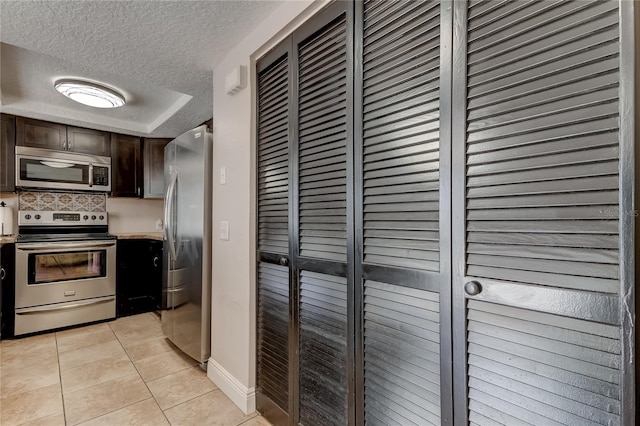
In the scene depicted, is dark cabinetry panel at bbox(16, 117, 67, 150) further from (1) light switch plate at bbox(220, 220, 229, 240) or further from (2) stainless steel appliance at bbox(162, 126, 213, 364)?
(1) light switch plate at bbox(220, 220, 229, 240)

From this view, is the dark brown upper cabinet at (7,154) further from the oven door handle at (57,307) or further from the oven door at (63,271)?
the oven door handle at (57,307)

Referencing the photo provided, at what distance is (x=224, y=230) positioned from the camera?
205cm

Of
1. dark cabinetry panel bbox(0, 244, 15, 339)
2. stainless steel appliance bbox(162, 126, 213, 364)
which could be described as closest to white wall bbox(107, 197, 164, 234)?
dark cabinetry panel bbox(0, 244, 15, 339)

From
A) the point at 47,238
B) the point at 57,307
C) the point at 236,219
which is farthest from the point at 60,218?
the point at 236,219

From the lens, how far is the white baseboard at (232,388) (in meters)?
1.81

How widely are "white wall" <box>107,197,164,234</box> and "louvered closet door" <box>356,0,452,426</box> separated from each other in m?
4.04

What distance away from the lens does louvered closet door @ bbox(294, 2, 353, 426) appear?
1.27 meters

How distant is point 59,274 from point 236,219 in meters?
2.50

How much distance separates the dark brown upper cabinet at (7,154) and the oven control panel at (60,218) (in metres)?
0.38

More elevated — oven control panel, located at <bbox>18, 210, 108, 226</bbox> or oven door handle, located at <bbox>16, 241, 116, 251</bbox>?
oven control panel, located at <bbox>18, 210, 108, 226</bbox>

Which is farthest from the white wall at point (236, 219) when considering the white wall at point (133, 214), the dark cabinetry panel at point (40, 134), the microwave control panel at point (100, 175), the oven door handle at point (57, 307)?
the white wall at point (133, 214)

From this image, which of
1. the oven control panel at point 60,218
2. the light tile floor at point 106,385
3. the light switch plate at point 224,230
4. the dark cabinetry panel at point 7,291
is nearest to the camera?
the light tile floor at point 106,385

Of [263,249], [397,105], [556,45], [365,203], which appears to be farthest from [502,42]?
[263,249]

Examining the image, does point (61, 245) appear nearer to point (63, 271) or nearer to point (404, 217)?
point (63, 271)
